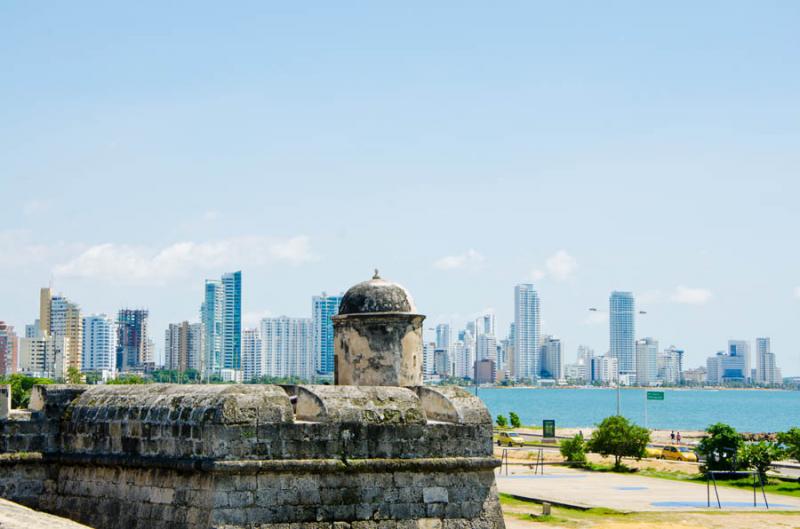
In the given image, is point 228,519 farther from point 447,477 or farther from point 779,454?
point 779,454

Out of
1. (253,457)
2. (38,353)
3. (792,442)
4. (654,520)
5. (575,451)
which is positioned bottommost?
(654,520)

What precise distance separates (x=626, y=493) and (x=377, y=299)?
12.8 m

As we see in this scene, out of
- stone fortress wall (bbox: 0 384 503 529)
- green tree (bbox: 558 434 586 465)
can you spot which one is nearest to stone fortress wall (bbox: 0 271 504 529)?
stone fortress wall (bbox: 0 384 503 529)

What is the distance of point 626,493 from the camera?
28.5m

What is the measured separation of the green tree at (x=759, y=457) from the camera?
3098 centimetres

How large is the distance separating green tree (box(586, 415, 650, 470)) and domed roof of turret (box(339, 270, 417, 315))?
22.3 meters

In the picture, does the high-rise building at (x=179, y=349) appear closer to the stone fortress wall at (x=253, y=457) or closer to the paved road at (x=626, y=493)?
the paved road at (x=626, y=493)

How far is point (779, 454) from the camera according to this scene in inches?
1249

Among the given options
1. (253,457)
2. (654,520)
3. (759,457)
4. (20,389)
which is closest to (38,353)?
(20,389)

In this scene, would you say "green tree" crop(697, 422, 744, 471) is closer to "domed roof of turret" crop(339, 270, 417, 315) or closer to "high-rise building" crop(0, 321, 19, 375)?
"domed roof of turret" crop(339, 270, 417, 315)

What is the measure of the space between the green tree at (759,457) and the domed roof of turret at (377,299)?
16.2 metres

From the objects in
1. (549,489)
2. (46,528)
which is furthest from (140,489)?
(549,489)

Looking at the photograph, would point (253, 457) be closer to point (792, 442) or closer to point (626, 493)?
point (626, 493)

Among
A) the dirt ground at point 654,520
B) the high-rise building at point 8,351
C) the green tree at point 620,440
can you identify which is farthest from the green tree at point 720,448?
the high-rise building at point 8,351
